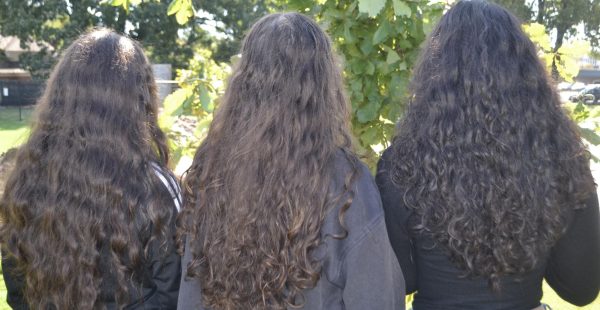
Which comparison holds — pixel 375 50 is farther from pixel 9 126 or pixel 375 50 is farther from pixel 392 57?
pixel 9 126

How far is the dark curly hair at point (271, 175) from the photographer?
1788 millimetres

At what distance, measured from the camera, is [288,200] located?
178 centimetres

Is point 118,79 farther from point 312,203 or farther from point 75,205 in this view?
point 312,203

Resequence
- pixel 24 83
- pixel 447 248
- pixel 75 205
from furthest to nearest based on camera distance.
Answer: pixel 24 83
pixel 75 205
pixel 447 248

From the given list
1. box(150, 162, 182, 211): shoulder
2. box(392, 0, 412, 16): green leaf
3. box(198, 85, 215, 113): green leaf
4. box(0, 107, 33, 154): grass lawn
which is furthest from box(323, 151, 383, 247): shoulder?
box(0, 107, 33, 154): grass lawn

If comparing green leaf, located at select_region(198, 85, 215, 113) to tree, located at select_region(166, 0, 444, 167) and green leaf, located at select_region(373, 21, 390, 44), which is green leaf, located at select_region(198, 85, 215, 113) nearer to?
tree, located at select_region(166, 0, 444, 167)

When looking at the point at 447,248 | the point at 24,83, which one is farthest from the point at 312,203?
the point at 24,83

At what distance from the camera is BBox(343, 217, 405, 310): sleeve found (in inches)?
71.1

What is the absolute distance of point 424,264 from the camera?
2010 mm

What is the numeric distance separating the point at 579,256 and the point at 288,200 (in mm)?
938

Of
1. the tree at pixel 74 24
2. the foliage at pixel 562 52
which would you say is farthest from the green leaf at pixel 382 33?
the tree at pixel 74 24

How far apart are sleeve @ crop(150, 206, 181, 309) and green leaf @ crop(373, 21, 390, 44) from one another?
104 cm

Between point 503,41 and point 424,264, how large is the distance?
720 millimetres

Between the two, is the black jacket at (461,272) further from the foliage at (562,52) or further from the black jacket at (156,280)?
the foliage at (562,52)
